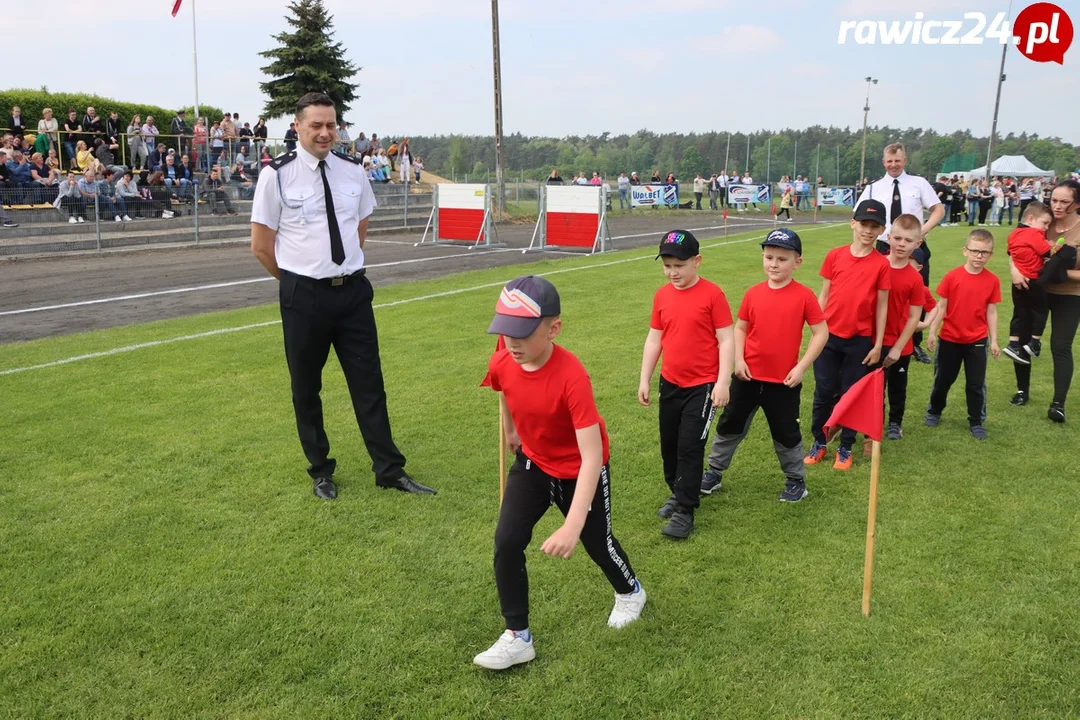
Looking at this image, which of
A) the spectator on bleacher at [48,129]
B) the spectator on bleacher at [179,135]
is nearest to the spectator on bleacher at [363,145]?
the spectator on bleacher at [179,135]

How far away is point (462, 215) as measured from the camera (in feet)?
75.7

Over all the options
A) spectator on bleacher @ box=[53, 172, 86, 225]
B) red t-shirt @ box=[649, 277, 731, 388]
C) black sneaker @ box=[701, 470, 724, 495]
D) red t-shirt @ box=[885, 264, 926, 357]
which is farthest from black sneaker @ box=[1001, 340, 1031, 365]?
spectator on bleacher @ box=[53, 172, 86, 225]

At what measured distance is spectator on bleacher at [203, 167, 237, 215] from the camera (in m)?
25.0

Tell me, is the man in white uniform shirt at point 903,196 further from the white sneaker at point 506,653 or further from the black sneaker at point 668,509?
the white sneaker at point 506,653

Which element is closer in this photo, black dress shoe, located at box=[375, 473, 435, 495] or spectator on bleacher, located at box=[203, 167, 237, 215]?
black dress shoe, located at box=[375, 473, 435, 495]

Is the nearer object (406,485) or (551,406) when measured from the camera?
(551,406)

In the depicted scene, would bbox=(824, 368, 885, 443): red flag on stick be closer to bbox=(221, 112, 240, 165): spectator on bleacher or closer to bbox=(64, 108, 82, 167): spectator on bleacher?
bbox=(64, 108, 82, 167): spectator on bleacher

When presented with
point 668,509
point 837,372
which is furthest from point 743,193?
point 668,509

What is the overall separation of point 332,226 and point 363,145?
31.0 metres

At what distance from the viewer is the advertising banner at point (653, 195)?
41.6m

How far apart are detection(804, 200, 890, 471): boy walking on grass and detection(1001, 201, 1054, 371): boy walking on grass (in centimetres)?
234

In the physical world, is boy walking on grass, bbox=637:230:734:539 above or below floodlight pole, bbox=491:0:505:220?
below

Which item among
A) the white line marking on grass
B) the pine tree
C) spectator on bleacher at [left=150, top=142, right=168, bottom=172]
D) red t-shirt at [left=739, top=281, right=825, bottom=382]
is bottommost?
the white line marking on grass

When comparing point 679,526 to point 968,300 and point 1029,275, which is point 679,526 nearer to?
point 968,300
